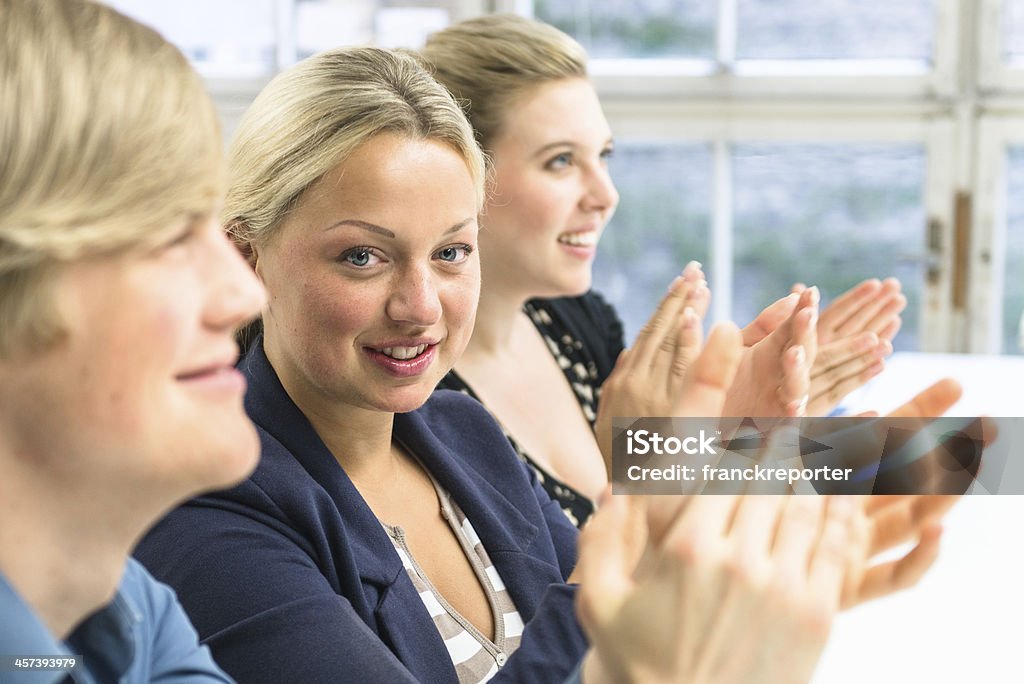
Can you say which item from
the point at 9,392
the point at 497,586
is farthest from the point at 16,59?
the point at 497,586

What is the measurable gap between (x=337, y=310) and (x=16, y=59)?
0.55 meters

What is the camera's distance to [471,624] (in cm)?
119

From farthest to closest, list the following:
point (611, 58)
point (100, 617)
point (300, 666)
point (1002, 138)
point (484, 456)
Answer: point (611, 58) < point (1002, 138) < point (484, 456) < point (300, 666) < point (100, 617)

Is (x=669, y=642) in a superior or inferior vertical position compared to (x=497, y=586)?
superior

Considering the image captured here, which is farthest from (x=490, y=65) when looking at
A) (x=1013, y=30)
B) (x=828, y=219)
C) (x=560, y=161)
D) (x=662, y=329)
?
(x=1013, y=30)

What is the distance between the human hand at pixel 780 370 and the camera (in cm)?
117

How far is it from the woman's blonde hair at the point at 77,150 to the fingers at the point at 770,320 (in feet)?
2.44

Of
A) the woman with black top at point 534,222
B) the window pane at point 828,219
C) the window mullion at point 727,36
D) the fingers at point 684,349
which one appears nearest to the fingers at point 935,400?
the fingers at point 684,349

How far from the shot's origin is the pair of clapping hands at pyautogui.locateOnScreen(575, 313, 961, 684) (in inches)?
27.2

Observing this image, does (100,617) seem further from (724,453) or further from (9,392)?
(724,453)

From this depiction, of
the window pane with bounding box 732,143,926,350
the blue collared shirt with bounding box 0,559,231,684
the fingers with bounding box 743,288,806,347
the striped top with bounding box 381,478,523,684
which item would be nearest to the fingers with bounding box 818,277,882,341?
the fingers with bounding box 743,288,806,347

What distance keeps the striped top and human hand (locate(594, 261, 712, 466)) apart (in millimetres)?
244

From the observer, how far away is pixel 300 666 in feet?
3.17

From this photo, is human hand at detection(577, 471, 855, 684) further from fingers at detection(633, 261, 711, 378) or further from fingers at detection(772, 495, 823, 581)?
fingers at detection(633, 261, 711, 378)
